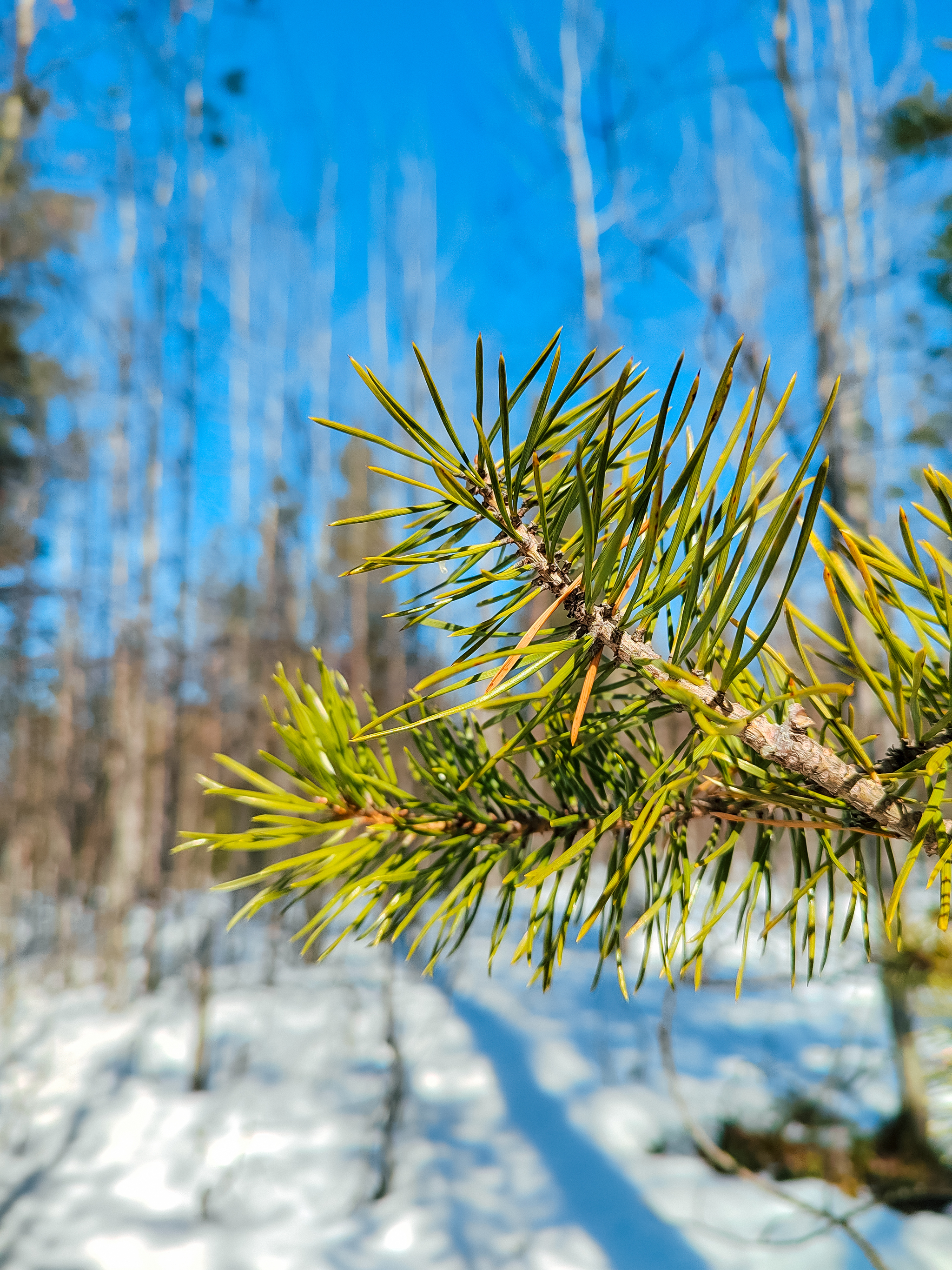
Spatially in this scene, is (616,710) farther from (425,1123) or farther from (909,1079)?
(425,1123)

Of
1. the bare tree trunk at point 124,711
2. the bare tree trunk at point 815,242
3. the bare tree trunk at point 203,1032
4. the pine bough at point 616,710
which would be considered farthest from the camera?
the bare tree trunk at point 124,711

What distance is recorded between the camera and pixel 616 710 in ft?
1.11

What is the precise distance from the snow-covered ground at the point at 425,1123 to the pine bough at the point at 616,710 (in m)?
0.36

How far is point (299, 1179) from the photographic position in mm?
2068

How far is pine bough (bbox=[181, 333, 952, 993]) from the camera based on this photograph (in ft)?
0.87

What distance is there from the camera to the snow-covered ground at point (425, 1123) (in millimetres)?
1676

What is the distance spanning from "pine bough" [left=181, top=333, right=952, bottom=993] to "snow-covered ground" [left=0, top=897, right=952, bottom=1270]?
1.17ft

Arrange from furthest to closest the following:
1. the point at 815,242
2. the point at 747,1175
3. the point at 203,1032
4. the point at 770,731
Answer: the point at 203,1032
the point at 815,242
the point at 747,1175
the point at 770,731

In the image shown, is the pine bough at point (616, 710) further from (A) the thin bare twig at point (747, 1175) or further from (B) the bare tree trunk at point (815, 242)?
(B) the bare tree trunk at point (815, 242)

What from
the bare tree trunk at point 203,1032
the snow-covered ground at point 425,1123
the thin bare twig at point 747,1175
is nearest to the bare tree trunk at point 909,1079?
the snow-covered ground at point 425,1123

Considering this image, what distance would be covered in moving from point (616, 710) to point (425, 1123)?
263cm

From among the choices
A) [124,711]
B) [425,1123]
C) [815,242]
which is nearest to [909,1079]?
[425,1123]

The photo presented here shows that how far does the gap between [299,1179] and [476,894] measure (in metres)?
2.32

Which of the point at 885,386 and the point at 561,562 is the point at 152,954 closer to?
the point at 561,562
